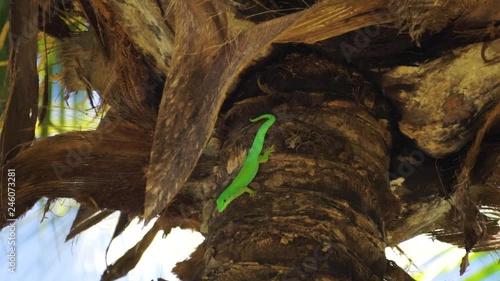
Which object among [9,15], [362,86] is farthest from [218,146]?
[9,15]

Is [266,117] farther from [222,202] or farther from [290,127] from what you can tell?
[222,202]

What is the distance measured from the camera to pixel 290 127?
7.45 ft

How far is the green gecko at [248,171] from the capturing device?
2197 millimetres

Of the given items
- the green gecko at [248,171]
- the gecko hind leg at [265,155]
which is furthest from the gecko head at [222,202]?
the gecko hind leg at [265,155]

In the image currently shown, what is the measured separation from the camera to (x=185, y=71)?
209cm

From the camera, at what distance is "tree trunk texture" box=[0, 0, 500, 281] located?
205 cm

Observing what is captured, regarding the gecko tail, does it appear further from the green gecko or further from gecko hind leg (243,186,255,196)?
gecko hind leg (243,186,255,196)

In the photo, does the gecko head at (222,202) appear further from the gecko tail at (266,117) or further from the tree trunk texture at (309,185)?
the gecko tail at (266,117)

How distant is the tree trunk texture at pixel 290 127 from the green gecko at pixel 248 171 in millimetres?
20

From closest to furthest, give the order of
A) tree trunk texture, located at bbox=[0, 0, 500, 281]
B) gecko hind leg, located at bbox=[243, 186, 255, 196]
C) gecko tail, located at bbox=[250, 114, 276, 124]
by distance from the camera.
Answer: tree trunk texture, located at bbox=[0, 0, 500, 281]
gecko hind leg, located at bbox=[243, 186, 255, 196]
gecko tail, located at bbox=[250, 114, 276, 124]

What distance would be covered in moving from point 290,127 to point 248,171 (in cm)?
17

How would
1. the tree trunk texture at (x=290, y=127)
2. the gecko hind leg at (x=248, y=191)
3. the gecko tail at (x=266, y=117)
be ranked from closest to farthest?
the tree trunk texture at (x=290, y=127) → the gecko hind leg at (x=248, y=191) → the gecko tail at (x=266, y=117)

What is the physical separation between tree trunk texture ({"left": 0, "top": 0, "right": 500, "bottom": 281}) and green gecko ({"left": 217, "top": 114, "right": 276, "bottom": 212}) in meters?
0.02

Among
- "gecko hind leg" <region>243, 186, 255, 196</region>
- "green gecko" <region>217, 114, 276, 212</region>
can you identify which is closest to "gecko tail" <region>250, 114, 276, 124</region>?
"green gecko" <region>217, 114, 276, 212</region>
